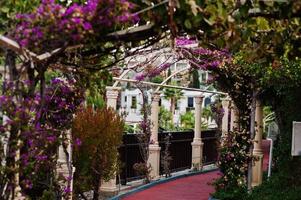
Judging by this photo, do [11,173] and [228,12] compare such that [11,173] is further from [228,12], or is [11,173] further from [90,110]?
[90,110]

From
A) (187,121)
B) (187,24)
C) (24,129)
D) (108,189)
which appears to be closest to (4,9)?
(24,129)

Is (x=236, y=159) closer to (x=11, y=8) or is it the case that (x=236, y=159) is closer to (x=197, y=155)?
(x=197, y=155)

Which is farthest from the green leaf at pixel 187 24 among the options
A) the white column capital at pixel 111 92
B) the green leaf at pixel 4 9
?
the white column capital at pixel 111 92

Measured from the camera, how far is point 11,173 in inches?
156

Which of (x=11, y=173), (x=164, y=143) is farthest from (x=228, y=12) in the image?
(x=164, y=143)

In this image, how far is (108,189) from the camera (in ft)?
36.5

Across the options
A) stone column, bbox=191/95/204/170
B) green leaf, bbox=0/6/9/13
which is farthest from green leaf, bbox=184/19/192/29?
stone column, bbox=191/95/204/170

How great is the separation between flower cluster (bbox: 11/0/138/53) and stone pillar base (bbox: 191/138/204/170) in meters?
12.5

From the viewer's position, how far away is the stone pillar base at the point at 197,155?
1614 cm

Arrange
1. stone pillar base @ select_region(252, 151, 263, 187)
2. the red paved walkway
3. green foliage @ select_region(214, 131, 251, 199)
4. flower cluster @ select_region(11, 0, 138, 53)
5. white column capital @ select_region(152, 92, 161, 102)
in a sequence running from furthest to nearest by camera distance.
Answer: white column capital @ select_region(152, 92, 161, 102) < the red paved walkway < stone pillar base @ select_region(252, 151, 263, 187) < green foliage @ select_region(214, 131, 251, 199) < flower cluster @ select_region(11, 0, 138, 53)

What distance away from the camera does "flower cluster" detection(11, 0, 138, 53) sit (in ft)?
11.7

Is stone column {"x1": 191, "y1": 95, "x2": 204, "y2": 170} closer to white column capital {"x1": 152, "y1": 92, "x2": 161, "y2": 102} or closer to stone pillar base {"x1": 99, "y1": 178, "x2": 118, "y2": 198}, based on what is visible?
white column capital {"x1": 152, "y1": 92, "x2": 161, "y2": 102}

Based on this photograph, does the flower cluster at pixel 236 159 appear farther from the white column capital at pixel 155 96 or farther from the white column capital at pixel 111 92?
the white column capital at pixel 155 96

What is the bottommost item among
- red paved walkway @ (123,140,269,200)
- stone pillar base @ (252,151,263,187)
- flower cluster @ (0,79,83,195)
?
red paved walkway @ (123,140,269,200)
